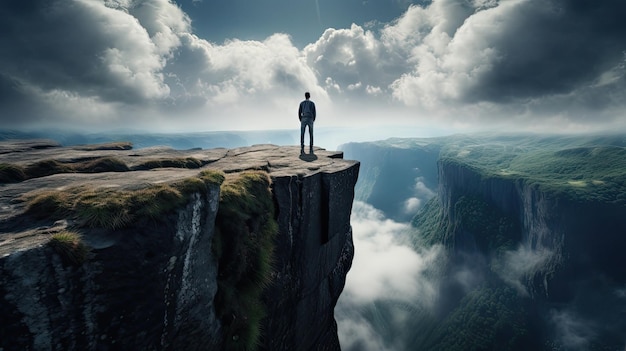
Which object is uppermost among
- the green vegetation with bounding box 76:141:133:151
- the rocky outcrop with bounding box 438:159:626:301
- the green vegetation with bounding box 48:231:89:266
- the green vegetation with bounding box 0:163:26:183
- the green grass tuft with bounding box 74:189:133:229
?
the green vegetation with bounding box 76:141:133:151

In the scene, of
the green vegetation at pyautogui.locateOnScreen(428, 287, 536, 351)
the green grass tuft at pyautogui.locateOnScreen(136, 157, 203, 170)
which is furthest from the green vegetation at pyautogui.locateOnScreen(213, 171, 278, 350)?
the green vegetation at pyautogui.locateOnScreen(428, 287, 536, 351)

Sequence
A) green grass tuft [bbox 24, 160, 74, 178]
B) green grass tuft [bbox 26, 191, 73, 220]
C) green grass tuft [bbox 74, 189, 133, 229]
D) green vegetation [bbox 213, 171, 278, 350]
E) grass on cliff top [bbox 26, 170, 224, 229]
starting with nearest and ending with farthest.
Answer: green grass tuft [bbox 74, 189, 133, 229] < grass on cliff top [bbox 26, 170, 224, 229] < green grass tuft [bbox 26, 191, 73, 220] < green vegetation [bbox 213, 171, 278, 350] < green grass tuft [bbox 24, 160, 74, 178]

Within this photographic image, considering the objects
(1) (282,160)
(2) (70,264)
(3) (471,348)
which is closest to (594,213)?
(3) (471,348)

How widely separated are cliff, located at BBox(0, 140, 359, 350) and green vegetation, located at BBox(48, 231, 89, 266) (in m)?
0.02

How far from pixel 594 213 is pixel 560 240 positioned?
103 feet

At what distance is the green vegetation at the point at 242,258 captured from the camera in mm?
9531

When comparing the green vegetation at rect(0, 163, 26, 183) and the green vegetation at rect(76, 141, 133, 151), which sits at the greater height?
the green vegetation at rect(76, 141, 133, 151)

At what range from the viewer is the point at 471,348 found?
527ft

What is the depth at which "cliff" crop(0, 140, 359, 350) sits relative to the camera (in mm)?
5488

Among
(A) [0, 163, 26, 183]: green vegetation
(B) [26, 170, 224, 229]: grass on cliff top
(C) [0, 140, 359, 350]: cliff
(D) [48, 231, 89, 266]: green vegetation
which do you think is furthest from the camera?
(A) [0, 163, 26, 183]: green vegetation

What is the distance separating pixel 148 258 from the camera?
6875 millimetres

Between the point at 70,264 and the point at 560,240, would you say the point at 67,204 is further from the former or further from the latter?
the point at 560,240

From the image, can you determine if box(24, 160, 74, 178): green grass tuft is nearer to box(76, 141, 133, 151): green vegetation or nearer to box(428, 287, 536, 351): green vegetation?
box(76, 141, 133, 151): green vegetation

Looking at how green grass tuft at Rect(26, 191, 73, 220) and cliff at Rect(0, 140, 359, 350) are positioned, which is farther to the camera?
green grass tuft at Rect(26, 191, 73, 220)
